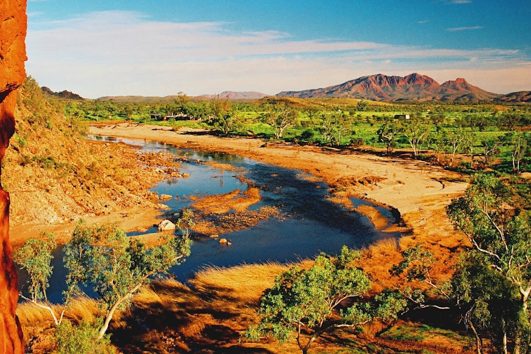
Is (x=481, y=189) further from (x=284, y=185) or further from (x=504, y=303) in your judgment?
(x=284, y=185)

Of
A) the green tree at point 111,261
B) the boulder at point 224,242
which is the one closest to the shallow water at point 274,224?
the boulder at point 224,242

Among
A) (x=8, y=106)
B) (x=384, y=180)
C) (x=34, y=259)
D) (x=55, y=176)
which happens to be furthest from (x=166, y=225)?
(x=384, y=180)

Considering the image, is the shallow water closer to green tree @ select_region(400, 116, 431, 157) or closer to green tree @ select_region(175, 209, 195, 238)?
green tree @ select_region(175, 209, 195, 238)

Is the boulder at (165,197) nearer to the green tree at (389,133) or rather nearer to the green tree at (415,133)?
the green tree at (389,133)

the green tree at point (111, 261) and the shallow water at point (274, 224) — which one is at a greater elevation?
the green tree at point (111, 261)

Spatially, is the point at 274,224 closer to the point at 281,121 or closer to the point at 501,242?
the point at 501,242

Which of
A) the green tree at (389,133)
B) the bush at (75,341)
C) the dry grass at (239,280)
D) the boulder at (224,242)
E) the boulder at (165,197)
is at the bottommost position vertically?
the dry grass at (239,280)
